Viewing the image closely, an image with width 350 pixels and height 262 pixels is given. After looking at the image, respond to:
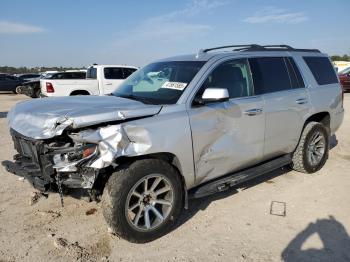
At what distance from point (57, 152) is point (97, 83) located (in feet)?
36.4

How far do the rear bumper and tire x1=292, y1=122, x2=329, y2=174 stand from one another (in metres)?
3.78

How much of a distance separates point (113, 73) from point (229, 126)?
11047 mm

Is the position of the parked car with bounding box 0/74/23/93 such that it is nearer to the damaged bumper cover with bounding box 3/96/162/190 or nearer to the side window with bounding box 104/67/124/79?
the side window with bounding box 104/67/124/79

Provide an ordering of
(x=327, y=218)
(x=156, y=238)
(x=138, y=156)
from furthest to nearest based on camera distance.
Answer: (x=327, y=218), (x=156, y=238), (x=138, y=156)

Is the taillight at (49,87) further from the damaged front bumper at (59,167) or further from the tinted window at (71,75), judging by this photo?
the damaged front bumper at (59,167)

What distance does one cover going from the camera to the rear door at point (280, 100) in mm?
4648

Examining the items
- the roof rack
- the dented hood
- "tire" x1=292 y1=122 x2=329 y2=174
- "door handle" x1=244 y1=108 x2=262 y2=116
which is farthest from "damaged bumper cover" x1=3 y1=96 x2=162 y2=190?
"tire" x1=292 y1=122 x2=329 y2=174

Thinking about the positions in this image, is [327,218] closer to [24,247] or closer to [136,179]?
[136,179]

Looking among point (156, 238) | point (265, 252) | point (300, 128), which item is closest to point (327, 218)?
point (265, 252)

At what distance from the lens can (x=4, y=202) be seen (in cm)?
463

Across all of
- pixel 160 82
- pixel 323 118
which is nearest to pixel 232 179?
pixel 160 82

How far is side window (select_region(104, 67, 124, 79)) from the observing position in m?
14.3

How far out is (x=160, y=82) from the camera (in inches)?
173

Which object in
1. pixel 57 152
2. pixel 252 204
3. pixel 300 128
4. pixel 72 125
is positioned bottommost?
pixel 252 204
